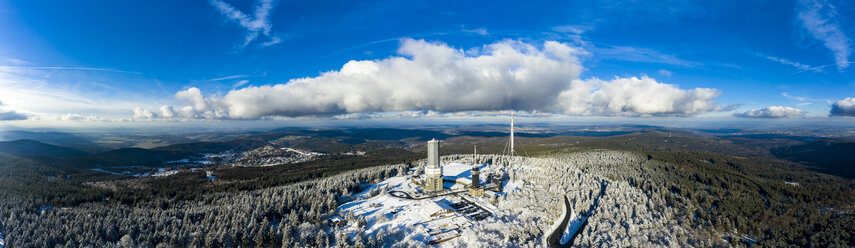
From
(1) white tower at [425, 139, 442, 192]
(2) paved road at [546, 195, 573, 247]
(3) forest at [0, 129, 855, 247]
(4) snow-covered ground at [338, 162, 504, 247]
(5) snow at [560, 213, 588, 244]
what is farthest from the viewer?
(1) white tower at [425, 139, 442, 192]

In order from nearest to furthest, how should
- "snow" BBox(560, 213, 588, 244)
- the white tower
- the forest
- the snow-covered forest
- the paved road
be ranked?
the snow-covered forest → the forest → the paved road → "snow" BBox(560, 213, 588, 244) → the white tower

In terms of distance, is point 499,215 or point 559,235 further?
point 499,215

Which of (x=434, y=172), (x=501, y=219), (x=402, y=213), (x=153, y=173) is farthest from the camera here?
(x=153, y=173)

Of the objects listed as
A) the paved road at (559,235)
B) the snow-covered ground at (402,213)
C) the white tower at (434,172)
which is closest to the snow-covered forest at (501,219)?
the paved road at (559,235)

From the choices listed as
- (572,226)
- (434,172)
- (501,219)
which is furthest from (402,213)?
(572,226)

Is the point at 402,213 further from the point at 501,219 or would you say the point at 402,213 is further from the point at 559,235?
the point at 559,235

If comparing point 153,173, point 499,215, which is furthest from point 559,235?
point 153,173

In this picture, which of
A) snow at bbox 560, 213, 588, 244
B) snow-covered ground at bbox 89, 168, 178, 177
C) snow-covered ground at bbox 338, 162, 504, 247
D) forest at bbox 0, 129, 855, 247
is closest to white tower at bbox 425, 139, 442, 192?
snow-covered ground at bbox 338, 162, 504, 247

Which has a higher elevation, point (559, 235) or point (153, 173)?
point (559, 235)

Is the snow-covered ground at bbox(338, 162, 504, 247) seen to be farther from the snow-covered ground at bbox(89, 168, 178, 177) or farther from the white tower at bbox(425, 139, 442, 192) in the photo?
the snow-covered ground at bbox(89, 168, 178, 177)

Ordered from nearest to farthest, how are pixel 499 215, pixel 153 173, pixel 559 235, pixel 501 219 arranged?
pixel 559 235, pixel 501 219, pixel 499 215, pixel 153 173

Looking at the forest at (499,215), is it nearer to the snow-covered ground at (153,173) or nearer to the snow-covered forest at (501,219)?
the snow-covered forest at (501,219)

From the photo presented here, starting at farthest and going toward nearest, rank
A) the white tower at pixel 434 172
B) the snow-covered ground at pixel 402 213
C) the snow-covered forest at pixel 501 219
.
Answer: the white tower at pixel 434 172
the snow-covered ground at pixel 402 213
the snow-covered forest at pixel 501 219

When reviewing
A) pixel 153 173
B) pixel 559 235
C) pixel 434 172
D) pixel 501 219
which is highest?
pixel 434 172
